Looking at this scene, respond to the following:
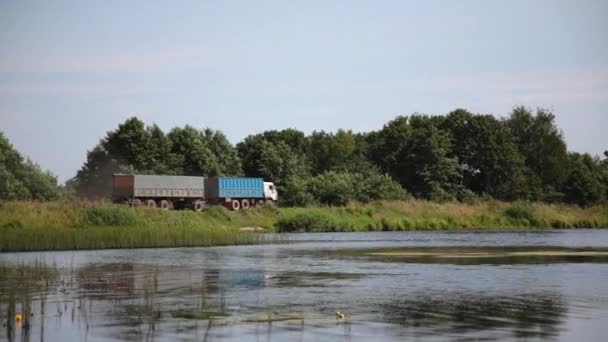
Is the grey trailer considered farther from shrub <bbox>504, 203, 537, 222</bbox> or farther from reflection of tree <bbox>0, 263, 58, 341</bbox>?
reflection of tree <bbox>0, 263, 58, 341</bbox>

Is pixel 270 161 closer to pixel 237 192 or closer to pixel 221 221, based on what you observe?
pixel 237 192

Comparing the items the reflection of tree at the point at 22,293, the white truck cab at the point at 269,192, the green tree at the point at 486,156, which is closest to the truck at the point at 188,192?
the white truck cab at the point at 269,192

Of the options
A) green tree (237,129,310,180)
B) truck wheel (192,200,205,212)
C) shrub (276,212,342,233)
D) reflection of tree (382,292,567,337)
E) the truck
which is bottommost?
reflection of tree (382,292,567,337)

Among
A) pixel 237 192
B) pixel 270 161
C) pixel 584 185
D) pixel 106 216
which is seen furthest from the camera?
pixel 584 185

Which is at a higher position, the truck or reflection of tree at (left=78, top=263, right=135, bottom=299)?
the truck

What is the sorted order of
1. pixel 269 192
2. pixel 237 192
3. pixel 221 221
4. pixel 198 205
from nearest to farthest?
pixel 221 221, pixel 198 205, pixel 237 192, pixel 269 192

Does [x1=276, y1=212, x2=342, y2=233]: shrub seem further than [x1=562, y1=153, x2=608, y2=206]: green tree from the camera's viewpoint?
No

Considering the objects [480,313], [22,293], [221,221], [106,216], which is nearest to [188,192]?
[221,221]

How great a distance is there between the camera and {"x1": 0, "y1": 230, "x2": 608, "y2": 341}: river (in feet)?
70.4

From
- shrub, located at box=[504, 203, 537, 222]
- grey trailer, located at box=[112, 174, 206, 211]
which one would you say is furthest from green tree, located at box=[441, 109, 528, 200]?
grey trailer, located at box=[112, 174, 206, 211]

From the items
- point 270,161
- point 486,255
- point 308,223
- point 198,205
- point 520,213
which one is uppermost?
point 270,161

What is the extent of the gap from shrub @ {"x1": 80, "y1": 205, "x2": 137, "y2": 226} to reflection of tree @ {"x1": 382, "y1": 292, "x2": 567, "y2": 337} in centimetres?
3745

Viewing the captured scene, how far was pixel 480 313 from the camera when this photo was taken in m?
24.2

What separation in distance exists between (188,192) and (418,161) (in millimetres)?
39976
